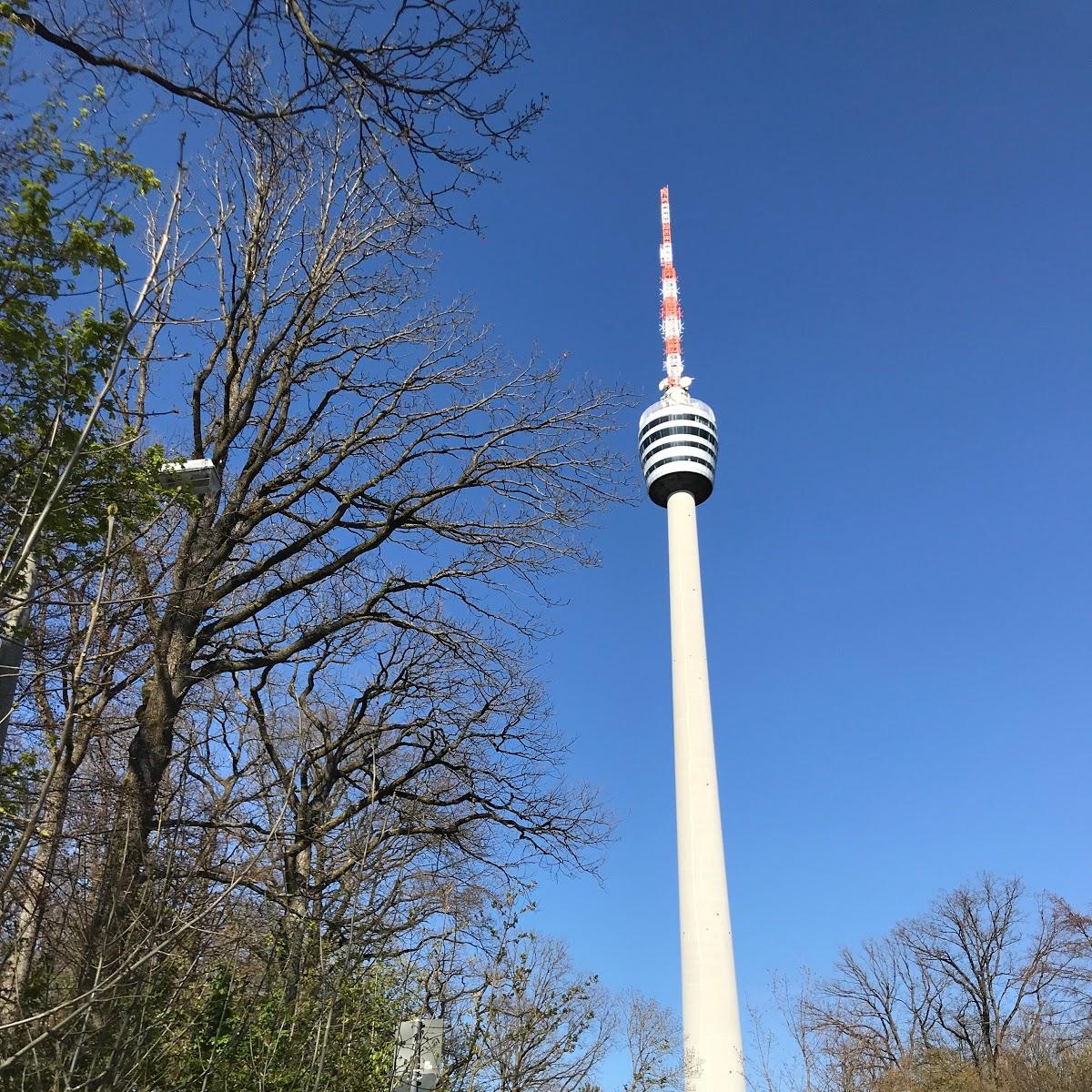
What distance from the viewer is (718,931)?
44.0 metres

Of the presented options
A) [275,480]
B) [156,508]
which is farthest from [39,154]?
[275,480]

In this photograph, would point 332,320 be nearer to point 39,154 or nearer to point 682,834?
point 39,154

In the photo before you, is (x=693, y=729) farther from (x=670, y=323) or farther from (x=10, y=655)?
(x=10, y=655)

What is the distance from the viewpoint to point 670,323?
6259 centimetres

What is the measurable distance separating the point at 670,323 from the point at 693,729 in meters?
28.4

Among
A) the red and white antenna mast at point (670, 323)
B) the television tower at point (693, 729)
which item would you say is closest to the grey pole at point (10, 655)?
the television tower at point (693, 729)

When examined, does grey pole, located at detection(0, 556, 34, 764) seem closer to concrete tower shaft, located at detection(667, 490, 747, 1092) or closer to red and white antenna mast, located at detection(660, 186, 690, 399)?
concrete tower shaft, located at detection(667, 490, 747, 1092)

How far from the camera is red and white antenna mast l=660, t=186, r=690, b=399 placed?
61.3m

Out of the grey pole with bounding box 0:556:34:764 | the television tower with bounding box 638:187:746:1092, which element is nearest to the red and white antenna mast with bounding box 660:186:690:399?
the television tower with bounding box 638:187:746:1092

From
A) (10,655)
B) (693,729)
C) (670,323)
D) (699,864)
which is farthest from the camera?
(670,323)

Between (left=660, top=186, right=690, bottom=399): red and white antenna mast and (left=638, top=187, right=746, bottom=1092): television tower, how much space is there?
0.20ft

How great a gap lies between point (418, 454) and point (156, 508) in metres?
5.39

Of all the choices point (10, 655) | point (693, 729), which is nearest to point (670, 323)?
point (693, 729)

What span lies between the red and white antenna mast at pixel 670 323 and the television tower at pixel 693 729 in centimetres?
6
